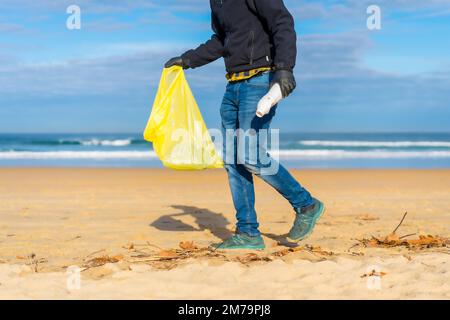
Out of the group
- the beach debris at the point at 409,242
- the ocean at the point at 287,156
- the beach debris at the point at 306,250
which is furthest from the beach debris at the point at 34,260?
the ocean at the point at 287,156

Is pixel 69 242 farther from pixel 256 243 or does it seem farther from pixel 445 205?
pixel 445 205

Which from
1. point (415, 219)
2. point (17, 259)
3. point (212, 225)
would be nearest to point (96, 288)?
point (17, 259)

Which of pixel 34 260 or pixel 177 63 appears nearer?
pixel 34 260

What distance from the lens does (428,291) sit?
342 centimetres

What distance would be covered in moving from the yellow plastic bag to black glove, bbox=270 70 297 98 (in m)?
1.04

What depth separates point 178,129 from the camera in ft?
16.2

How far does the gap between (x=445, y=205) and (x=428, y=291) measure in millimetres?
4711

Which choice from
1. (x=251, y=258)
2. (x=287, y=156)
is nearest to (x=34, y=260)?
(x=251, y=258)

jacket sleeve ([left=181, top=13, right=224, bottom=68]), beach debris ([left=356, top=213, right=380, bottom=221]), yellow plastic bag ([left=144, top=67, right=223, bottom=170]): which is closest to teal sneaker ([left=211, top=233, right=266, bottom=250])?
yellow plastic bag ([left=144, top=67, right=223, bottom=170])

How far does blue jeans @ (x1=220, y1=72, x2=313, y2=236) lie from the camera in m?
4.32

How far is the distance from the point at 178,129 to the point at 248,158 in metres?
0.78

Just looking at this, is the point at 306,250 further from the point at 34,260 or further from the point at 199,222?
the point at 199,222

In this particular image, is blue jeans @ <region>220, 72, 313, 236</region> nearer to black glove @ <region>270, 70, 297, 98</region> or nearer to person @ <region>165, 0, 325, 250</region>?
person @ <region>165, 0, 325, 250</region>
